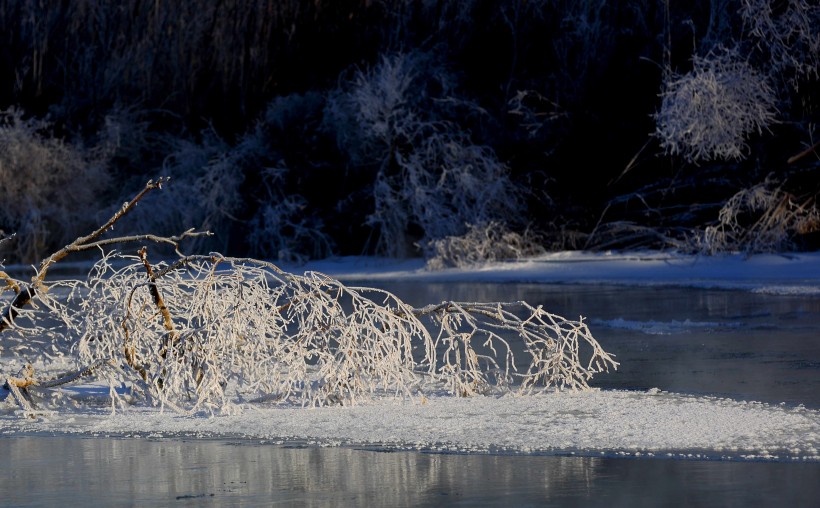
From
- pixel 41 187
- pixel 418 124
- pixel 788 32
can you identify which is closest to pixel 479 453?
pixel 788 32

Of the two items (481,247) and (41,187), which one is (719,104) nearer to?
A: (481,247)

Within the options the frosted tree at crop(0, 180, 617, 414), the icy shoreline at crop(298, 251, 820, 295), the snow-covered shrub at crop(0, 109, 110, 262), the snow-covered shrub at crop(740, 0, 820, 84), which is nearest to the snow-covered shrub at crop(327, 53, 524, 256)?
the icy shoreline at crop(298, 251, 820, 295)

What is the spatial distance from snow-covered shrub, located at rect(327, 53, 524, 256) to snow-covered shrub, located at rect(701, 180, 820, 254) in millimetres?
3607

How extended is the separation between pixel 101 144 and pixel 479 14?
785 centimetres

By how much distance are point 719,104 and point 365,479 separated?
15.4 m

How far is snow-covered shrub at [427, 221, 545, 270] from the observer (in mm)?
21484

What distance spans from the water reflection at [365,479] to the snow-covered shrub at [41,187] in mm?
18980

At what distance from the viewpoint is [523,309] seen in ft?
49.8

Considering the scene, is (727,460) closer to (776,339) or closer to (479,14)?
(776,339)

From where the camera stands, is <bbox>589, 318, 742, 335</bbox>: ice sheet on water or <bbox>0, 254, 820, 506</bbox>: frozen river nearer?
<bbox>0, 254, 820, 506</bbox>: frozen river

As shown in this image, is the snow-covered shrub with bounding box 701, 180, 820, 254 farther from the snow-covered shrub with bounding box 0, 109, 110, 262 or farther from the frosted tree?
the frosted tree

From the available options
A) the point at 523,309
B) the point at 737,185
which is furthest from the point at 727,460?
the point at 737,185

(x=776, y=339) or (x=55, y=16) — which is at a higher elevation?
(x=55, y=16)

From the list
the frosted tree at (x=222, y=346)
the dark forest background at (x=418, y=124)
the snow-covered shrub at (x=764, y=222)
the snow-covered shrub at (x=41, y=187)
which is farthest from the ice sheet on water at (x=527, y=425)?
the snow-covered shrub at (x=41, y=187)
